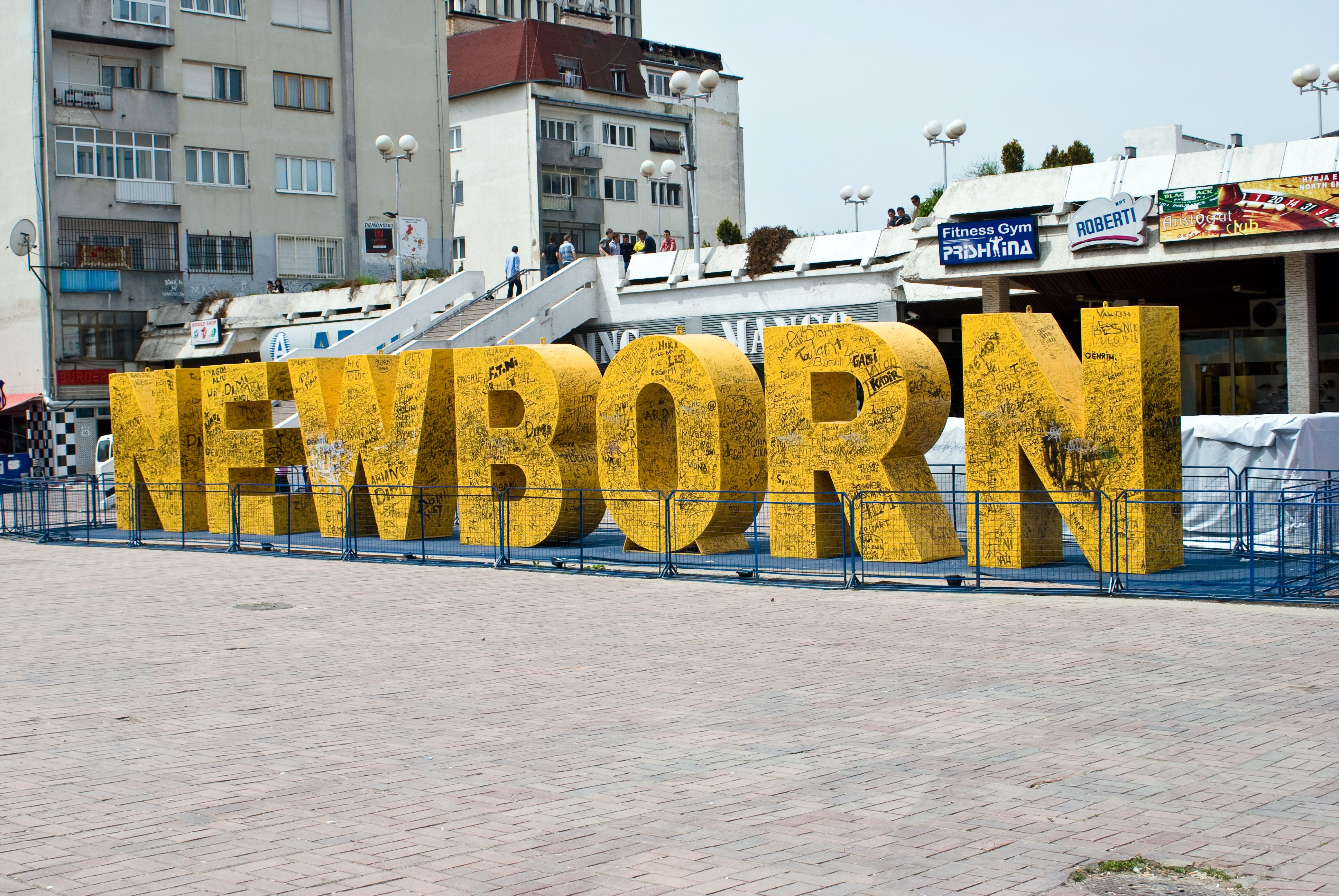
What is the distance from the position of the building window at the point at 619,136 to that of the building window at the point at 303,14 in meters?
22.4

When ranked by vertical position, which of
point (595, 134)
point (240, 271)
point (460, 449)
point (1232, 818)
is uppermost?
point (595, 134)

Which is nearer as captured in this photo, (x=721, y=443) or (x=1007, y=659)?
(x=1007, y=659)

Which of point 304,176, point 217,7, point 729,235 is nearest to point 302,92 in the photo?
point 304,176

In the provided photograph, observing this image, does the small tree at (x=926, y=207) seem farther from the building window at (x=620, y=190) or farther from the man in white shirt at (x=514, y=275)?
the building window at (x=620, y=190)

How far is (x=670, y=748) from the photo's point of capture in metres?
8.83

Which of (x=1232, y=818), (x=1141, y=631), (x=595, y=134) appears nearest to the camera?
(x=1232, y=818)

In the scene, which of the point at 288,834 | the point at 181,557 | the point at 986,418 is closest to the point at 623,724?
the point at 288,834

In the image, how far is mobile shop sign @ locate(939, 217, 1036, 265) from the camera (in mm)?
28547

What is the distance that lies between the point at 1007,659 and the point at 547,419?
390 inches

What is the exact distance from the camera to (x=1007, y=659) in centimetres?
1165

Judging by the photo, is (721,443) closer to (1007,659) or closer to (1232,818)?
(1007,659)

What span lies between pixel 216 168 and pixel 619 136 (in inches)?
1115

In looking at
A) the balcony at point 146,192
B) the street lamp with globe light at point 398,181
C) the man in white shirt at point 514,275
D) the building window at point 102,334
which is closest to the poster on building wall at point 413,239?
the street lamp with globe light at point 398,181

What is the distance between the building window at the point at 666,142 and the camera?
252 feet
